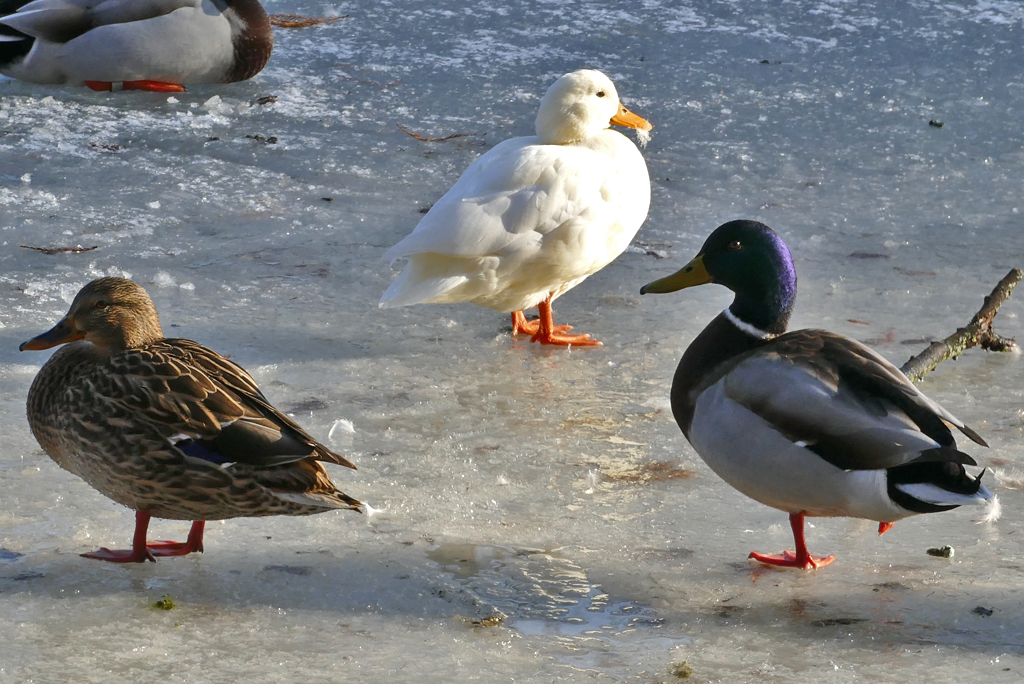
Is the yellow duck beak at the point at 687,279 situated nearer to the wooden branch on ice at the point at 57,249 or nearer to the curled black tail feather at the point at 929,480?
the curled black tail feather at the point at 929,480

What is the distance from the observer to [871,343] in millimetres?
4441

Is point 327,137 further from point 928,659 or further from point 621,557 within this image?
point 928,659

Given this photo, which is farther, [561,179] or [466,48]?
[466,48]

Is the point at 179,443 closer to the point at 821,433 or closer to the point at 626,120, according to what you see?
the point at 821,433

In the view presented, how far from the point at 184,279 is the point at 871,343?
2.65 metres

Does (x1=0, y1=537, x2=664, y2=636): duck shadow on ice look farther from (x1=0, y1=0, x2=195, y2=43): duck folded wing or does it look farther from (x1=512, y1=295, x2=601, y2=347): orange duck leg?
(x1=0, y1=0, x2=195, y2=43): duck folded wing

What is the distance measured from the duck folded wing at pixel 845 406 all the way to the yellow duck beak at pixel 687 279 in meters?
0.53

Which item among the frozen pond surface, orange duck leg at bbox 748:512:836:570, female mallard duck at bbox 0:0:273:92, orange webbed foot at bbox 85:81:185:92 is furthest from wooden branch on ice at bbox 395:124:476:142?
orange duck leg at bbox 748:512:836:570

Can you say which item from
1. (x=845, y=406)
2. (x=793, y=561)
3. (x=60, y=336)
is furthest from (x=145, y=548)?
(x=845, y=406)

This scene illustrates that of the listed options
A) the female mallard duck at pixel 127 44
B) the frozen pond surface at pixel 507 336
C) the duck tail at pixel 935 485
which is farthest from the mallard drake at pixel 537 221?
the female mallard duck at pixel 127 44

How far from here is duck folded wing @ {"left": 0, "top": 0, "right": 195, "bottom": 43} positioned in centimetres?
707

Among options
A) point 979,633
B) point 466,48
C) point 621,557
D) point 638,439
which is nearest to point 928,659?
point 979,633

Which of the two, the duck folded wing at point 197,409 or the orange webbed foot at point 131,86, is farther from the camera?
the orange webbed foot at point 131,86

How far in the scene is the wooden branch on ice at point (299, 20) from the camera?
845cm
